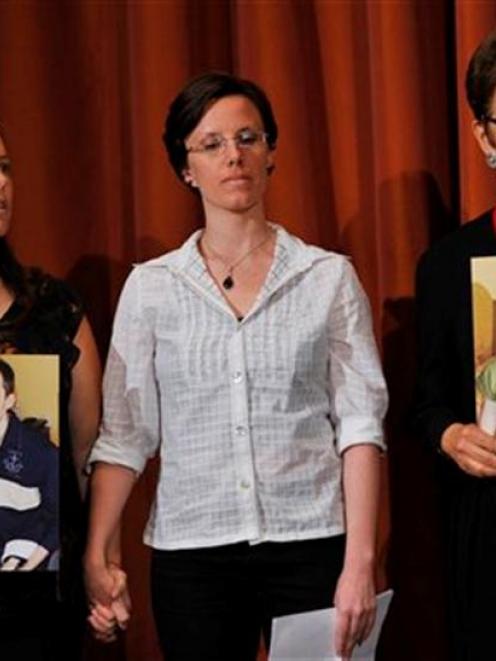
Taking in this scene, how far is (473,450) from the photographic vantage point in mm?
1465

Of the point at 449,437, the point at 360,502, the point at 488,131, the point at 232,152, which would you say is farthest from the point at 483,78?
the point at 360,502

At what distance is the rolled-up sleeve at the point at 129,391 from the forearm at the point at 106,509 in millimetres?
15

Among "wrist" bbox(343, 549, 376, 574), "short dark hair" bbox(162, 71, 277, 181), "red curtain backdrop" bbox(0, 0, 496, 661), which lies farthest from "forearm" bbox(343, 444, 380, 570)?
"short dark hair" bbox(162, 71, 277, 181)

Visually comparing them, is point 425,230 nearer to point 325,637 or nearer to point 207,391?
point 207,391

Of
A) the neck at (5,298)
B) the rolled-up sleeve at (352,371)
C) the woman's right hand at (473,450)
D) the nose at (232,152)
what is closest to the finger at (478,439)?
the woman's right hand at (473,450)

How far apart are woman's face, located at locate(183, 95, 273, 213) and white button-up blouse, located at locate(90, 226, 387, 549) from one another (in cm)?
9

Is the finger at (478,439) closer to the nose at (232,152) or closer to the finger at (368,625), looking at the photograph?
the finger at (368,625)

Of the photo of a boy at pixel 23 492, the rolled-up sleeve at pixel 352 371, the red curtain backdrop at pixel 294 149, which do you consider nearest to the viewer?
the photo of a boy at pixel 23 492

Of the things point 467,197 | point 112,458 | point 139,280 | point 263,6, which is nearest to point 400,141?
point 467,197

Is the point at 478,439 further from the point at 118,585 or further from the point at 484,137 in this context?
the point at 118,585

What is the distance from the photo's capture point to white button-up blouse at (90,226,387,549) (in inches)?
60.6

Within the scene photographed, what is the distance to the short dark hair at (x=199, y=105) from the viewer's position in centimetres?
161

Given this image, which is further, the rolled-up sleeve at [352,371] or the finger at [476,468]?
the rolled-up sleeve at [352,371]

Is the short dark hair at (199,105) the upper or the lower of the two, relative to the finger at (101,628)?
upper
